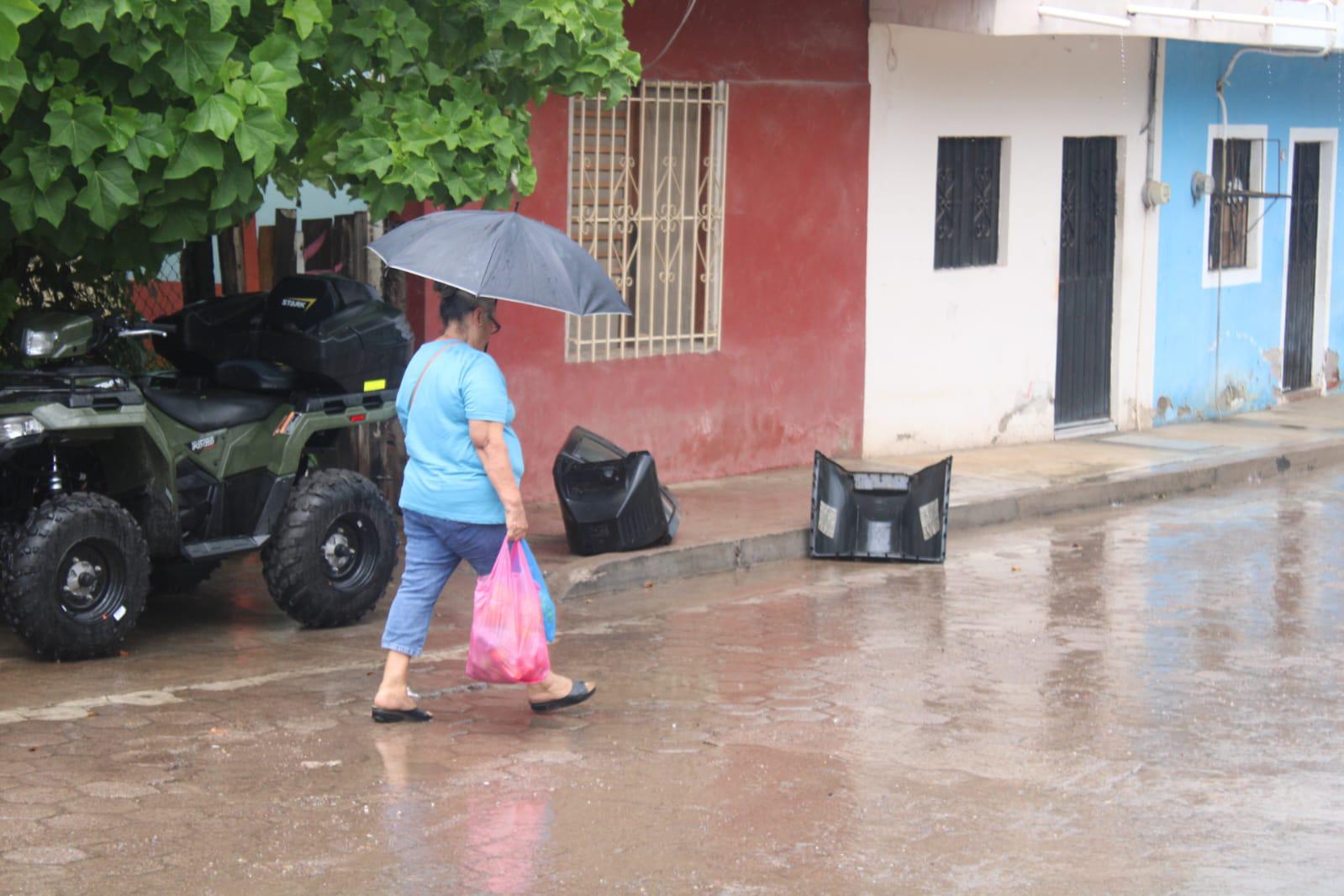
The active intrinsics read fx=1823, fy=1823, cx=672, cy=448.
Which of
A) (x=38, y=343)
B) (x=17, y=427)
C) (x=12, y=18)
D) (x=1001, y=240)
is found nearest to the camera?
(x=12, y=18)

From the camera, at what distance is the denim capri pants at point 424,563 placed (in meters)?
6.44

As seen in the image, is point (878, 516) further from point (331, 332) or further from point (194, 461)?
point (194, 461)

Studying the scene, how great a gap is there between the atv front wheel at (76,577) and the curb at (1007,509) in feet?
8.22

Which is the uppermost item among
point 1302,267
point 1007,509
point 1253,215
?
point 1253,215

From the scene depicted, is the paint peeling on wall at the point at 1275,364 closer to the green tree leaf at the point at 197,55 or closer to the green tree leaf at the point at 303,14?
the green tree leaf at the point at 303,14

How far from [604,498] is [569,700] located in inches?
112

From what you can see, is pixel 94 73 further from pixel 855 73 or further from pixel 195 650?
pixel 855 73

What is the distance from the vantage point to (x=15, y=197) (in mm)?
6977

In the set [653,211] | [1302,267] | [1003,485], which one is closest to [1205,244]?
[1302,267]

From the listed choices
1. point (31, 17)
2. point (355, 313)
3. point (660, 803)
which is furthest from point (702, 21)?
point (660, 803)

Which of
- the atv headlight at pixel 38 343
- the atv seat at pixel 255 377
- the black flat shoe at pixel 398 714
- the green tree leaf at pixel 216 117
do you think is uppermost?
the green tree leaf at pixel 216 117

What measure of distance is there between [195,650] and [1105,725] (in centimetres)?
376

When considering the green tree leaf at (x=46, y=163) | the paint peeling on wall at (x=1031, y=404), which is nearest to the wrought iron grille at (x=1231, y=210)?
the paint peeling on wall at (x=1031, y=404)

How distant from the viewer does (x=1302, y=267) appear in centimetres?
1892
